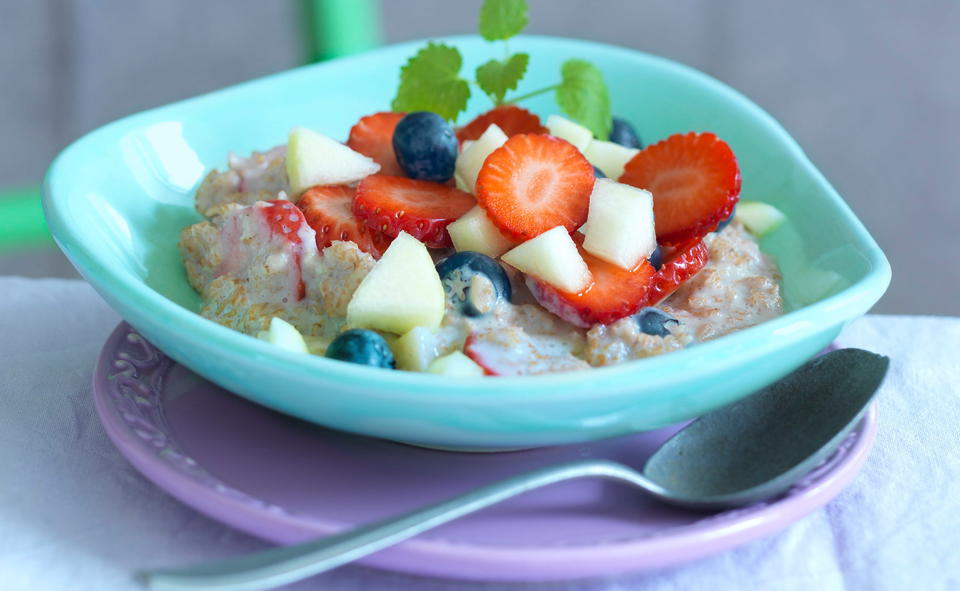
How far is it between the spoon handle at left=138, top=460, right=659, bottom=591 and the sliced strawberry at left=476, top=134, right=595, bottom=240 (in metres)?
0.53

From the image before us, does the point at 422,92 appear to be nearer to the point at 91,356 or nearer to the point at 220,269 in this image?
the point at 220,269

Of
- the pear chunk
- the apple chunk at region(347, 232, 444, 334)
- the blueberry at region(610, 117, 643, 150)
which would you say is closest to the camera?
the apple chunk at region(347, 232, 444, 334)

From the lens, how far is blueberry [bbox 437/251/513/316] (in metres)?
1.41

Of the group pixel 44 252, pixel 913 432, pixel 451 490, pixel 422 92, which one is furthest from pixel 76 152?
pixel 44 252

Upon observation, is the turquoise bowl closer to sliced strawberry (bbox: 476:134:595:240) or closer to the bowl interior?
the bowl interior

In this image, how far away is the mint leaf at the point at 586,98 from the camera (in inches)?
75.9

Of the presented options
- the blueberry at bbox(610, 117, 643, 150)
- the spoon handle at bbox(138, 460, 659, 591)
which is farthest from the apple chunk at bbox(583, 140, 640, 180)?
the spoon handle at bbox(138, 460, 659, 591)

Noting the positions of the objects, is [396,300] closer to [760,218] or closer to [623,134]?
[760,218]

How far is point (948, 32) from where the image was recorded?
4.30m

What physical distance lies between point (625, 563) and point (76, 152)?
1.11 metres

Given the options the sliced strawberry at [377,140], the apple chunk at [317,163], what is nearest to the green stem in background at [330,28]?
the sliced strawberry at [377,140]

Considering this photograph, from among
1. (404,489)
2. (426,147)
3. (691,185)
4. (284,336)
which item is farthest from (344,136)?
(404,489)

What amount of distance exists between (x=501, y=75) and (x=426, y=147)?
36 cm

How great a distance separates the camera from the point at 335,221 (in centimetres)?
160
